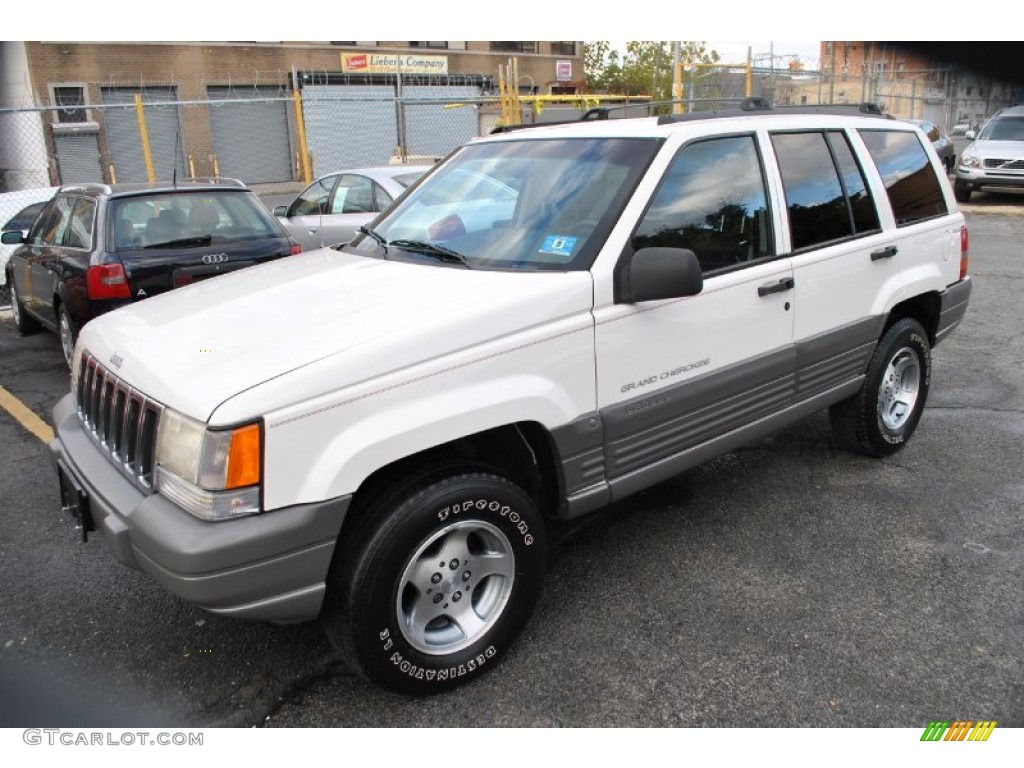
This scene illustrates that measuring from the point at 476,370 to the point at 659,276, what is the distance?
793 millimetres

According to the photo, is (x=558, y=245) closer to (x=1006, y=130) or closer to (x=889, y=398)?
(x=889, y=398)

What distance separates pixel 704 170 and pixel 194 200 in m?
4.58

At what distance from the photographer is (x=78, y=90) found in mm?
26297

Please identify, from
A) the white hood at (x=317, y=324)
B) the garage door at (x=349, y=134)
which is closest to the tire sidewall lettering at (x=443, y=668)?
the white hood at (x=317, y=324)

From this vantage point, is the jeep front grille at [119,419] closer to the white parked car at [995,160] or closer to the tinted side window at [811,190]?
the tinted side window at [811,190]

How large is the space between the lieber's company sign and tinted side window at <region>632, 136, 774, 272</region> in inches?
1152

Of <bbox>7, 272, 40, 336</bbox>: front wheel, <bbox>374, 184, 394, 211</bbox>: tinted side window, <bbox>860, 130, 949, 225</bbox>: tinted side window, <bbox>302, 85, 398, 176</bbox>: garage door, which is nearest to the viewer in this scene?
<bbox>860, 130, 949, 225</bbox>: tinted side window

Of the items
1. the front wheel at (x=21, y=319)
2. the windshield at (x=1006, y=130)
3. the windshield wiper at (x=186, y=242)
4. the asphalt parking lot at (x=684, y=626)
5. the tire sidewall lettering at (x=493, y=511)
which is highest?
the windshield at (x=1006, y=130)

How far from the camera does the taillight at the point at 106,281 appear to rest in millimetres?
5910

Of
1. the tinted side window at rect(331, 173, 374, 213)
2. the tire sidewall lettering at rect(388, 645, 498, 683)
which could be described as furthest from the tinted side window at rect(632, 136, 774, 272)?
the tinted side window at rect(331, 173, 374, 213)

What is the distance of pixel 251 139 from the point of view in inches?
1133

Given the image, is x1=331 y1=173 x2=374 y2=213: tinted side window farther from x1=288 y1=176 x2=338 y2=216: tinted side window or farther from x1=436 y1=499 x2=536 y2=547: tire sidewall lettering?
x1=436 y1=499 x2=536 y2=547: tire sidewall lettering

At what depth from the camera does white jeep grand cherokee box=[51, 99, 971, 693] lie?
2.43 meters

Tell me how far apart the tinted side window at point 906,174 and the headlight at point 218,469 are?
11.8ft
